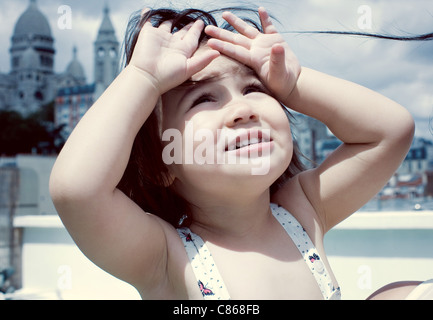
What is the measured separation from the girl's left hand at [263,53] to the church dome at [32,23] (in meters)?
53.5

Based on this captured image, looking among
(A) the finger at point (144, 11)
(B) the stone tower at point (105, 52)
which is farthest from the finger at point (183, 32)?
(B) the stone tower at point (105, 52)

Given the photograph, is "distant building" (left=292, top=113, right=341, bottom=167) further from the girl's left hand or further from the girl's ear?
the girl's ear

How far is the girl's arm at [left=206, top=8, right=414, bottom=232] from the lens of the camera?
0.84m

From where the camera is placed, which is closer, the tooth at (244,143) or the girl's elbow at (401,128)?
the tooth at (244,143)

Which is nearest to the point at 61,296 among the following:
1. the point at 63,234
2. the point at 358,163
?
the point at 63,234

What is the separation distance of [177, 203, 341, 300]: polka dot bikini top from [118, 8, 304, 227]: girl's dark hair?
0.28 feet

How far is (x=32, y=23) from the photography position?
4891cm

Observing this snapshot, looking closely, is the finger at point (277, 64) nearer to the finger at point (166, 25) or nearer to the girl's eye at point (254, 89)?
the girl's eye at point (254, 89)

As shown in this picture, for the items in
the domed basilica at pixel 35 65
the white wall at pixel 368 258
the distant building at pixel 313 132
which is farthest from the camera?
the domed basilica at pixel 35 65

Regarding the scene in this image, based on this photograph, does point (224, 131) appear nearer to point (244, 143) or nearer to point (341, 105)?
point (244, 143)

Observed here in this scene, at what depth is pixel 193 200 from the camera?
2.92 ft

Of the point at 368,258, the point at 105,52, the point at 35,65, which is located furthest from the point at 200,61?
Answer: the point at 35,65

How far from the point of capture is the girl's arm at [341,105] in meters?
0.84
